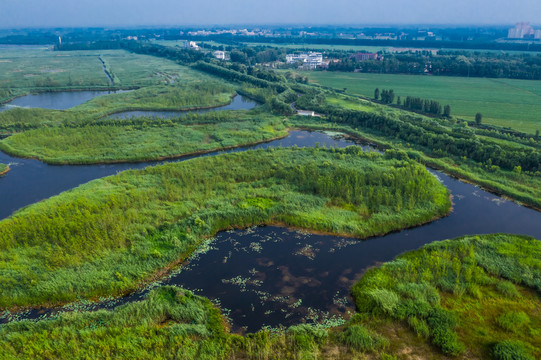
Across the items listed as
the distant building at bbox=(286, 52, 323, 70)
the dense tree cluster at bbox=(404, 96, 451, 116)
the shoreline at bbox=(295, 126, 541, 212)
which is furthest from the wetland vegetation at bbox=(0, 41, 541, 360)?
the distant building at bbox=(286, 52, 323, 70)

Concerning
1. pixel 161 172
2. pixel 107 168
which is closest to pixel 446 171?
pixel 161 172

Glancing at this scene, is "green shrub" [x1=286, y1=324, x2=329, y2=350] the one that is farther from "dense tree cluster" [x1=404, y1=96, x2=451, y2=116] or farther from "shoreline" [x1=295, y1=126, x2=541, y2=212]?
"dense tree cluster" [x1=404, y1=96, x2=451, y2=116]

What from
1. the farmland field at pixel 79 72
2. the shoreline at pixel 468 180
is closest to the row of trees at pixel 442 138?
the shoreline at pixel 468 180

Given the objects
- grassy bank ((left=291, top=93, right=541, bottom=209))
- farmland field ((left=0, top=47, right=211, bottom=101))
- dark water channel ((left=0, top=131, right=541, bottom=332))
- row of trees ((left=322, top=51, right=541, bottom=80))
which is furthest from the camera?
row of trees ((left=322, top=51, right=541, bottom=80))

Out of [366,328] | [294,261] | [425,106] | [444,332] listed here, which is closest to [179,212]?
[294,261]

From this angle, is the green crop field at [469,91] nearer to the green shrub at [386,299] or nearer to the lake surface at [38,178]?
the green shrub at [386,299]

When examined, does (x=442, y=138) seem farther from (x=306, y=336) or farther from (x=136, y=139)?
(x=136, y=139)

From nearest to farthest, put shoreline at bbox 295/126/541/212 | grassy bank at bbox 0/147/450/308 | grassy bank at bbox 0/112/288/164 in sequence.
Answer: grassy bank at bbox 0/147/450/308
shoreline at bbox 295/126/541/212
grassy bank at bbox 0/112/288/164
